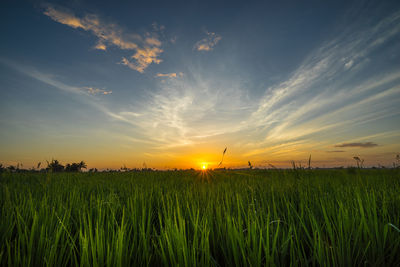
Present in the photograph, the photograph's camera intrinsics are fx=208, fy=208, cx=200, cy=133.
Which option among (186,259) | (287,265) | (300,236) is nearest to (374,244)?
(300,236)

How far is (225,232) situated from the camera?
1423 mm

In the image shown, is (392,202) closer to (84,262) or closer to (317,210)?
(317,210)

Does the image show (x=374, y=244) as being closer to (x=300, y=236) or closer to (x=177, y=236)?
(x=300, y=236)

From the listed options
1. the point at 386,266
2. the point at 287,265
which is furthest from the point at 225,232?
the point at 386,266

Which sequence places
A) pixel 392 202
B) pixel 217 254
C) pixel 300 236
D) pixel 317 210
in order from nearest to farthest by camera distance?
pixel 217 254 < pixel 300 236 < pixel 317 210 < pixel 392 202

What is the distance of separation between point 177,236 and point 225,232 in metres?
0.42

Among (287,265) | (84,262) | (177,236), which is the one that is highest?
(177,236)

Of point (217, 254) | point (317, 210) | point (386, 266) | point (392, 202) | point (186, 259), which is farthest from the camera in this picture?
point (392, 202)

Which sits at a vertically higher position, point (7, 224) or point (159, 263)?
point (7, 224)

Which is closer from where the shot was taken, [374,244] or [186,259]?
[186,259]

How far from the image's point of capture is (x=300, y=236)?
1520 mm

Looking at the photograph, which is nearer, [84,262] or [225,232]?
[84,262]

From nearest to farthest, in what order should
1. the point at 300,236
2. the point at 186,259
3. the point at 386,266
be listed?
the point at 186,259
the point at 386,266
the point at 300,236

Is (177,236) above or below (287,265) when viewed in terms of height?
above
